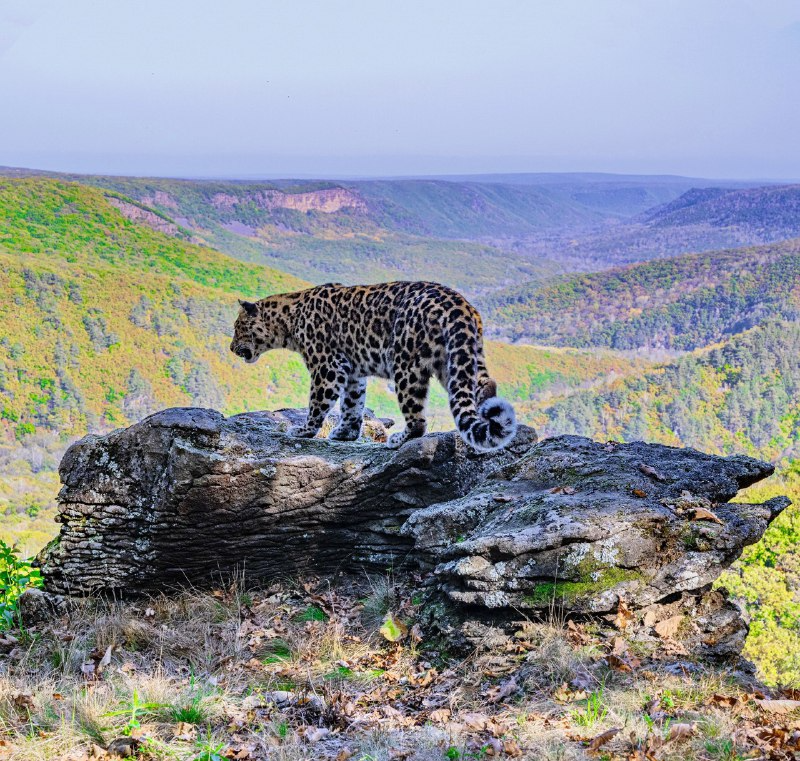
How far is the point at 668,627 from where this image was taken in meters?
6.74

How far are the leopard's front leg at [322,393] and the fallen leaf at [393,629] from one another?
373 centimetres

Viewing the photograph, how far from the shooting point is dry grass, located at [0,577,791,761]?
5422mm

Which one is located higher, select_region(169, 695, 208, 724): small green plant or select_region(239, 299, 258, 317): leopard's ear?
select_region(239, 299, 258, 317): leopard's ear

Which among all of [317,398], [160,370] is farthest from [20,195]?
[317,398]

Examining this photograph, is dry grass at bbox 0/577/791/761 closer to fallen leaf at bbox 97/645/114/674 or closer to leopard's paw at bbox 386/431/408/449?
fallen leaf at bbox 97/645/114/674

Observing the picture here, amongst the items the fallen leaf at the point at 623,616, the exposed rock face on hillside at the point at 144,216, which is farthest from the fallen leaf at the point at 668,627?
the exposed rock face on hillside at the point at 144,216

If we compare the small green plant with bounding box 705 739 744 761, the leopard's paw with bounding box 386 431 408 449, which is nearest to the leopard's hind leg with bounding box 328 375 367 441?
the leopard's paw with bounding box 386 431 408 449

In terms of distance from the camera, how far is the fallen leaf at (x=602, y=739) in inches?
203

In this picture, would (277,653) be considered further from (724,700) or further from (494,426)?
(724,700)

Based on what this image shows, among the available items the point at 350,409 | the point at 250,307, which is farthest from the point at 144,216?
the point at 350,409

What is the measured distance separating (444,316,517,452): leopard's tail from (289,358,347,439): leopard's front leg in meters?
2.04

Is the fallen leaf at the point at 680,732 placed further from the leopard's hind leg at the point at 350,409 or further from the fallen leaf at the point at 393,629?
the leopard's hind leg at the point at 350,409

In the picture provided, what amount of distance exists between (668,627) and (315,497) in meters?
3.95

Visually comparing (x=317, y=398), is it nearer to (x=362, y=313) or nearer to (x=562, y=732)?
(x=362, y=313)
